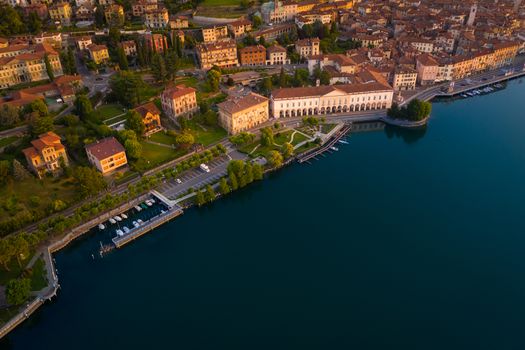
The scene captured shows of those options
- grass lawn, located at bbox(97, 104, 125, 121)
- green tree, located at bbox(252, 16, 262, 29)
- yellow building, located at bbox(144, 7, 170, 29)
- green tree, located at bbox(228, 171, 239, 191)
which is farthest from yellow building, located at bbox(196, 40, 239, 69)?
green tree, located at bbox(228, 171, 239, 191)

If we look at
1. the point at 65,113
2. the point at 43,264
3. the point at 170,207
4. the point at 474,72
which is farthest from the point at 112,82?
the point at 474,72

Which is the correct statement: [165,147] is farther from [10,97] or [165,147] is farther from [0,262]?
[10,97]

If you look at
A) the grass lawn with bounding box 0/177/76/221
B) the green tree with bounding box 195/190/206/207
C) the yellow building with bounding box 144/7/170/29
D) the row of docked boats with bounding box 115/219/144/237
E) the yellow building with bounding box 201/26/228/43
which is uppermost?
the yellow building with bounding box 144/7/170/29

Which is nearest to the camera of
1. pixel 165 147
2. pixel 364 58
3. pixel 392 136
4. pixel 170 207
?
pixel 170 207

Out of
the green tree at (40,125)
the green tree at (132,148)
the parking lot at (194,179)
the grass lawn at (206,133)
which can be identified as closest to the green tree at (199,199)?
the parking lot at (194,179)

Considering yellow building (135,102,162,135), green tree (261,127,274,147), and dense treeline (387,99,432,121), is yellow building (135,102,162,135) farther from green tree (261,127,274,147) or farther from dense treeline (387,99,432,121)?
dense treeline (387,99,432,121)
